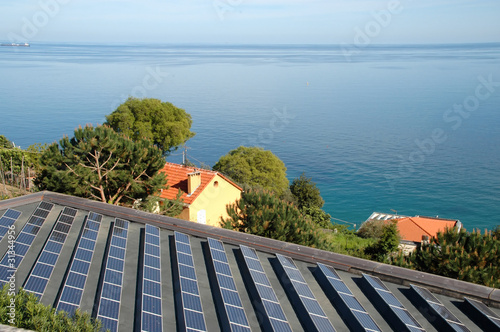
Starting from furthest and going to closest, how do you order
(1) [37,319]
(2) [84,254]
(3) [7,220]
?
(3) [7,220] < (2) [84,254] < (1) [37,319]

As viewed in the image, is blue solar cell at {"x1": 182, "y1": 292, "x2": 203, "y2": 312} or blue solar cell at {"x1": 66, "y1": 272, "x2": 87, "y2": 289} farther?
blue solar cell at {"x1": 66, "y1": 272, "x2": 87, "y2": 289}

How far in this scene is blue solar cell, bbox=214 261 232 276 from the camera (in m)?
9.47

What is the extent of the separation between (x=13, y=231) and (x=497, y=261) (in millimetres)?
14407

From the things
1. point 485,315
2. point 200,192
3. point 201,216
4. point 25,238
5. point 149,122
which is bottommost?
point 201,216

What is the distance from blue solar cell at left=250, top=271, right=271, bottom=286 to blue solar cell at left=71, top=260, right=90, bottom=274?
3459mm

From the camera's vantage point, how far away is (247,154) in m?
38.2

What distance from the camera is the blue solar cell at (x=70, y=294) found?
7.88 metres

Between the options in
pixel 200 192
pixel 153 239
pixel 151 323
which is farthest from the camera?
pixel 200 192

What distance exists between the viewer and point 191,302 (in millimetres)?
8250

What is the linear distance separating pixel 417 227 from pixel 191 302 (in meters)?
28.3

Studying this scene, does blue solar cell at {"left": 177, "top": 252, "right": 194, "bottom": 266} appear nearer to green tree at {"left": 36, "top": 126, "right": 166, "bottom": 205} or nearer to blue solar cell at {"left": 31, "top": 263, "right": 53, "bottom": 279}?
blue solar cell at {"left": 31, "top": 263, "right": 53, "bottom": 279}

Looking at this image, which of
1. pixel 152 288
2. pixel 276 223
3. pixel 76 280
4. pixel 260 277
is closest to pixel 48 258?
pixel 76 280

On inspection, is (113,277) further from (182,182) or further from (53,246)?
(182,182)

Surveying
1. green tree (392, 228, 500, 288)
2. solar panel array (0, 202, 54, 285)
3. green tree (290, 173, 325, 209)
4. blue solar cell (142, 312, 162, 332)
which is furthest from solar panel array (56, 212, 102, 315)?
green tree (290, 173, 325, 209)
